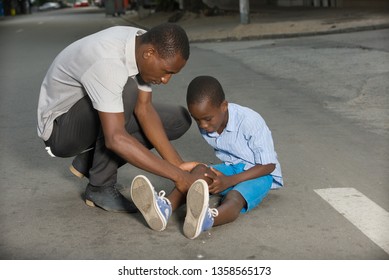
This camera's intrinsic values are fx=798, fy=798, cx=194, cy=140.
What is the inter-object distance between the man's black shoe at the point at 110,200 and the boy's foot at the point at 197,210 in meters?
0.71

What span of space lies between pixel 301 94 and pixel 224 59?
4.53m

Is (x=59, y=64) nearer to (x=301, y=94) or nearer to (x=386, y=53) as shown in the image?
A: (x=301, y=94)

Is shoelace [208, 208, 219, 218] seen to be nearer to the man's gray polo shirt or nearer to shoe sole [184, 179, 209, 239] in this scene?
shoe sole [184, 179, 209, 239]

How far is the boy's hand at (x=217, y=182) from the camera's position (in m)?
4.43

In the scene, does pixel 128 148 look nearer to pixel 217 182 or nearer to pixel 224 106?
pixel 217 182

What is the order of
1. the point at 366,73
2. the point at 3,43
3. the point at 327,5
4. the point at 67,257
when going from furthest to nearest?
1. the point at 327,5
2. the point at 3,43
3. the point at 366,73
4. the point at 67,257

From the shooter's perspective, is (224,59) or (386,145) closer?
(386,145)

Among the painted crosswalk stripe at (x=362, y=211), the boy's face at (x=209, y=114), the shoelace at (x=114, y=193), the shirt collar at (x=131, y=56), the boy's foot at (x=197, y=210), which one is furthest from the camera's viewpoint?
the shoelace at (x=114, y=193)

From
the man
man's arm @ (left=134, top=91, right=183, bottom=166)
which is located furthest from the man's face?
man's arm @ (left=134, top=91, right=183, bottom=166)

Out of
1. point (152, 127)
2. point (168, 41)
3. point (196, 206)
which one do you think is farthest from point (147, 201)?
point (168, 41)

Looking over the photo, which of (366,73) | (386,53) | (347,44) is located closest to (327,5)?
(347,44)

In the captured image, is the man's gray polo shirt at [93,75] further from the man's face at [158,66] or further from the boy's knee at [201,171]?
the boy's knee at [201,171]

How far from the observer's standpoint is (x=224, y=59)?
531 inches

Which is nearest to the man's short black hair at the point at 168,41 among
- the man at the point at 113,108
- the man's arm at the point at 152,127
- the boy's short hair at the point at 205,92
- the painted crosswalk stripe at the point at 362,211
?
the man at the point at 113,108
